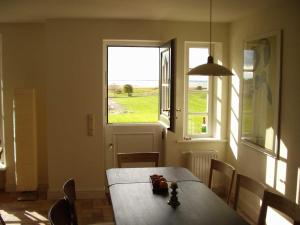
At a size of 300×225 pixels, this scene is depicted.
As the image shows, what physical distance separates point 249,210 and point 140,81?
233 cm

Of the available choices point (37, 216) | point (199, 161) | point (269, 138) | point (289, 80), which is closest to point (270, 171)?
point (269, 138)

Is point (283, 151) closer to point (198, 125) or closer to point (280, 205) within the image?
point (280, 205)

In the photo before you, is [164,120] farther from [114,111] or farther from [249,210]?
[249,210]

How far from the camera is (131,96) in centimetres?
538

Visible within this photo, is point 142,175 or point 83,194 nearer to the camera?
point 142,175

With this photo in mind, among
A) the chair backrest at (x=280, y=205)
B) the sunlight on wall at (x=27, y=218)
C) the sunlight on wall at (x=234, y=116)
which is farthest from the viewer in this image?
the sunlight on wall at (x=234, y=116)

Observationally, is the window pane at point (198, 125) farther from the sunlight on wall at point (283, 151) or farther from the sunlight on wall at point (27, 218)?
the sunlight on wall at point (27, 218)

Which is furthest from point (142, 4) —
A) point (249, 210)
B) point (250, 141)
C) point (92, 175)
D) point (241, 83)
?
point (249, 210)

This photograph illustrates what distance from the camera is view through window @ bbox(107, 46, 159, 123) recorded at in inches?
208

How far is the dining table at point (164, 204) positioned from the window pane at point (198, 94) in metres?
2.00

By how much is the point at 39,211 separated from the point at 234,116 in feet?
9.40

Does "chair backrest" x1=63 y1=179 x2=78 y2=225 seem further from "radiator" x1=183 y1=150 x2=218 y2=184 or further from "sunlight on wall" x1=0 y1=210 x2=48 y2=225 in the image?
"radiator" x1=183 y1=150 x2=218 y2=184

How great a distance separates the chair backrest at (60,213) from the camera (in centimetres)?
217

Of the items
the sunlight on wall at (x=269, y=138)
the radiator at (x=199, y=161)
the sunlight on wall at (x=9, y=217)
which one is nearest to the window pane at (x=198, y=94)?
the radiator at (x=199, y=161)
